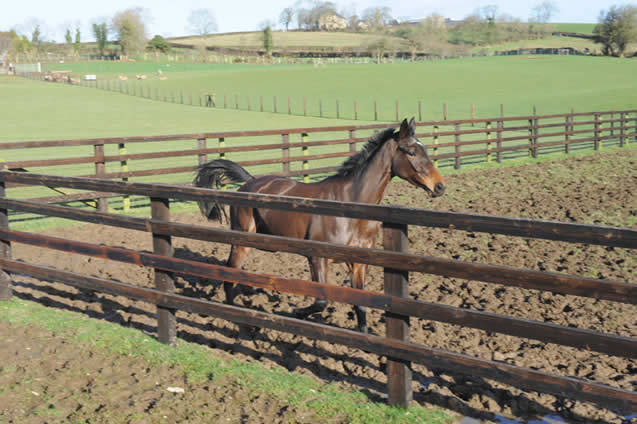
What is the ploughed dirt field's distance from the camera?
163 inches

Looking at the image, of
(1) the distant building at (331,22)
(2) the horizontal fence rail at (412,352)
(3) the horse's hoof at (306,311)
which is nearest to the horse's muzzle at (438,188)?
(3) the horse's hoof at (306,311)

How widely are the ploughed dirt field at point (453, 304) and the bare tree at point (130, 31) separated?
12731 centimetres

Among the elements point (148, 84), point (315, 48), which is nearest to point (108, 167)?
point (148, 84)

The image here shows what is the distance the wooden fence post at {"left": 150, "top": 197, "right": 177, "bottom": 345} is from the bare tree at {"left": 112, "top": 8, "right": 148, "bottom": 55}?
13242cm

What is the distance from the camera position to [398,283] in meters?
3.63

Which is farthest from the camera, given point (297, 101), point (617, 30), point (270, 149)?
point (617, 30)

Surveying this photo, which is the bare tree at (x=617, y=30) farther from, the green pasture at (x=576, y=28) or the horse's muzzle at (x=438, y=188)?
the horse's muzzle at (x=438, y=188)

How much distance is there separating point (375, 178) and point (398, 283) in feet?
7.04

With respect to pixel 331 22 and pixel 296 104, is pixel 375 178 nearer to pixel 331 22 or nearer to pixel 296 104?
pixel 296 104

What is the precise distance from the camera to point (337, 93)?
61.3 meters

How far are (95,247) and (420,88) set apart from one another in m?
60.4

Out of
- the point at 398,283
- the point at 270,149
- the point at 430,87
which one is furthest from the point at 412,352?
the point at 430,87

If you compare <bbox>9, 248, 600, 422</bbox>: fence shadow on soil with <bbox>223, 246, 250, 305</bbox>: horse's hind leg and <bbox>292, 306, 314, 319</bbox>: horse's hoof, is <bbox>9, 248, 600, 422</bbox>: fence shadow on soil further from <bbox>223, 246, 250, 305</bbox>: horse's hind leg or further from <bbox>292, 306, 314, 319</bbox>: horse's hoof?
<bbox>223, 246, 250, 305</bbox>: horse's hind leg

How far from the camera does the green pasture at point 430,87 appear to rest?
1902 inches
